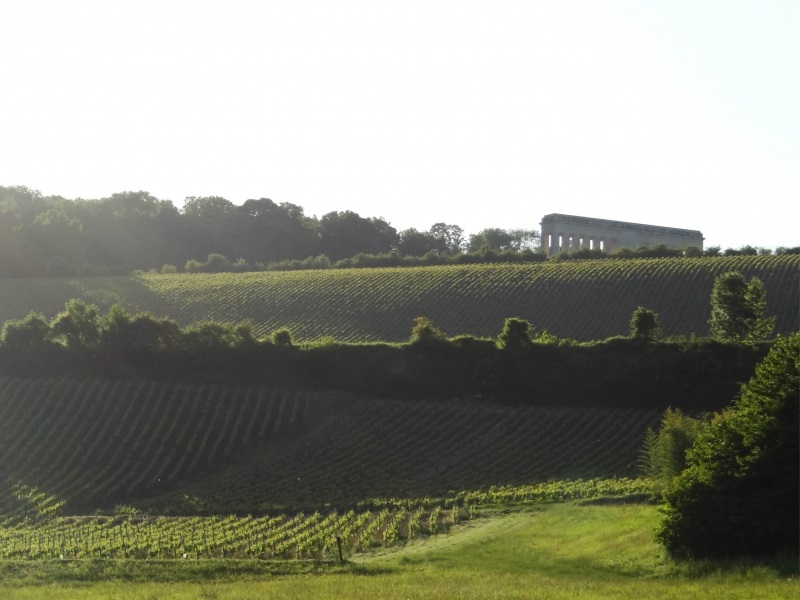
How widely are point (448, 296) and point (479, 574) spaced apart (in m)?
57.9

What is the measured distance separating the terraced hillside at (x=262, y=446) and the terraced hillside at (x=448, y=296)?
19.8 metres

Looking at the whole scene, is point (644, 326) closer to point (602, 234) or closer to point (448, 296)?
point (448, 296)

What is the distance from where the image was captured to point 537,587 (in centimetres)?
2016

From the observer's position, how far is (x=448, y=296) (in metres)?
80.6

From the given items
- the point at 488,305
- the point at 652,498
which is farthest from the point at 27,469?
the point at 488,305

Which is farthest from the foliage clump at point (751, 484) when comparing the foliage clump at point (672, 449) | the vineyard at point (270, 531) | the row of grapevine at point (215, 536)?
the row of grapevine at point (215, 536)

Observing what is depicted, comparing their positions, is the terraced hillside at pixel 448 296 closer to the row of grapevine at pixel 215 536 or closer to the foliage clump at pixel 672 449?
the row of grapevine at pixel 215 536

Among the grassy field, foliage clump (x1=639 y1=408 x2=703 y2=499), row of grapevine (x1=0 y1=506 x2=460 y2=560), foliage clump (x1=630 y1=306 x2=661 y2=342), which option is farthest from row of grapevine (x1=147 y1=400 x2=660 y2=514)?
the grassy field

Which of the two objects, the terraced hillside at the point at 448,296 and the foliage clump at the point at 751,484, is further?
the terraced hillside at the point at 448,296

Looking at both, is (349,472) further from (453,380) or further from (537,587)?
(537,587)

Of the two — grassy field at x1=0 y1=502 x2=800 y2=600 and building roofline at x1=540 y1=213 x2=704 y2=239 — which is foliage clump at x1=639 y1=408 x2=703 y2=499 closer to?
grassy field at x1=0 y1=502 x2=800 y2=600

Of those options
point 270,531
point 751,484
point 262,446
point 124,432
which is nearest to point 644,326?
point 262,446

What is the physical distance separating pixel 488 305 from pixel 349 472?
Answer: 3662 cm

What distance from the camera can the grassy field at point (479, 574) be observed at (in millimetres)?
19594
